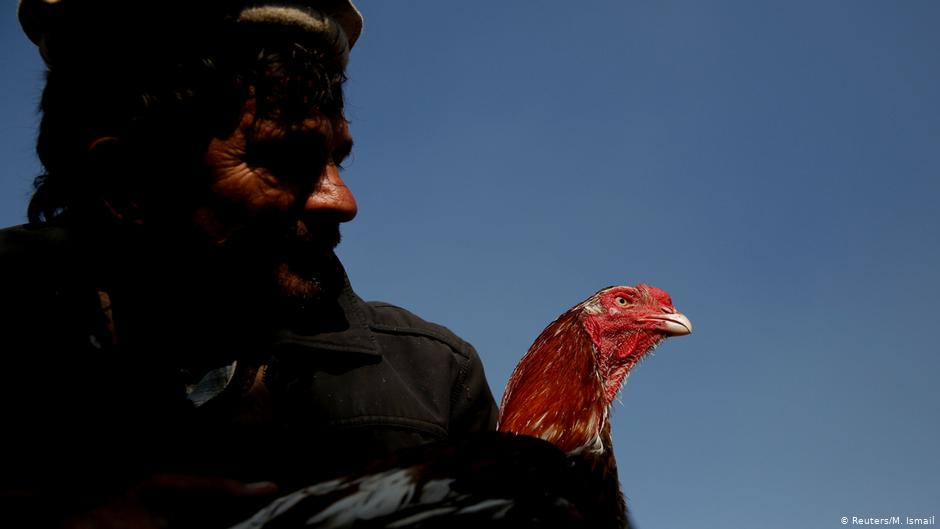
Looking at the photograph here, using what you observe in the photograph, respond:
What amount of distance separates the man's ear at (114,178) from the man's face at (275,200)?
326mm

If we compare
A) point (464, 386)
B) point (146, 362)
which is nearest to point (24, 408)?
point (146, 362)

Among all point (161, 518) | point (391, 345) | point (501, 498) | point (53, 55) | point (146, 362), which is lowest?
point (161, 518)

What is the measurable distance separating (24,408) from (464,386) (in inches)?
66.7

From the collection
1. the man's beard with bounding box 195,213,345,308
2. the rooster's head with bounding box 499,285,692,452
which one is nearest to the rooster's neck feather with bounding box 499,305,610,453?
the rooster's head with bounding box 499,285,692,452

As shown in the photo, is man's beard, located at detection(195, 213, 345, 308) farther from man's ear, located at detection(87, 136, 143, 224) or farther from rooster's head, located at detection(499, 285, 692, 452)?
rooster's head, located at detection(499, 285, 692, 452)

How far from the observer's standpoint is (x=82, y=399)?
217 cm

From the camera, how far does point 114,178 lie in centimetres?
262

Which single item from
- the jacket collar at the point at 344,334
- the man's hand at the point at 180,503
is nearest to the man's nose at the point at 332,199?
the jacket collar at the point at 344,334

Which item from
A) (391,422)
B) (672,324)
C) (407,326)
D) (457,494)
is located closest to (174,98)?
(407,326)

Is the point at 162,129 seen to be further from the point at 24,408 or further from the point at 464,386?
the point at 464,386

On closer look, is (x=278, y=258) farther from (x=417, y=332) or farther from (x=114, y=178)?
(x=417, y=332)

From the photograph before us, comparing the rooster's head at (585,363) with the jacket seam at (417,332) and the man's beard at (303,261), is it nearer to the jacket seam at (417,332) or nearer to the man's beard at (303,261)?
the jacket seam at (417,332)

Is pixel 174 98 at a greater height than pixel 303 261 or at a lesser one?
greater

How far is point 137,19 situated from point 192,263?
3.32 ft
